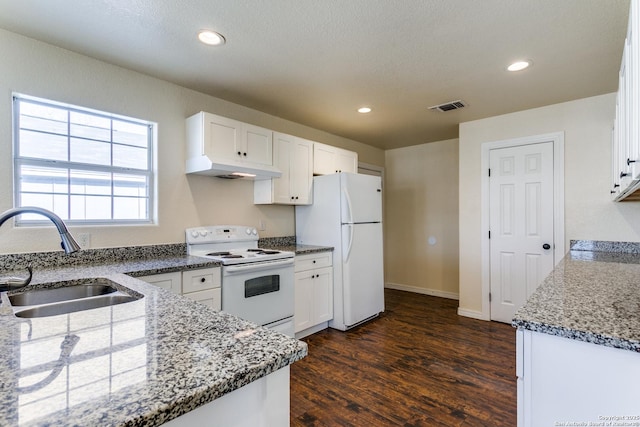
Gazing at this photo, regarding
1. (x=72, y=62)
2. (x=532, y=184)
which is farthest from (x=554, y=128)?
(x=72, y=62)

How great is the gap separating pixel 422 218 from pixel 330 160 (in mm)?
2039

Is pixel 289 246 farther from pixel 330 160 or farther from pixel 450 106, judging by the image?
pixel 450 106

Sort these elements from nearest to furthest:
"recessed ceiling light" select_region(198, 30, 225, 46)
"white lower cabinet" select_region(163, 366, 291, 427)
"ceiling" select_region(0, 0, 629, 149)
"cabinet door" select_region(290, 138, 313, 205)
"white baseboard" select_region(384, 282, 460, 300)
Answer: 1. "white lower cabinet" select_region(163, 366, 291, 427)
2. "ceiling" select_region(0, 0, 629, 149)
3. "recessed ceiling light" select_region(198, 30, 225, 46)
4. "cabinet door" select_region(290, 138, 313, 205)
5. "white baseboard" select_region(384, 282, 460, 300)

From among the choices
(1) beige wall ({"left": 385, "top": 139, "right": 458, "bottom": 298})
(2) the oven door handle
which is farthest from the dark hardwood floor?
(1) beige wall ({"left": 385, "top": 139, "right": 458, "bottom": 298})

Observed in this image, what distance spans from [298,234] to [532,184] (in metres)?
2.64

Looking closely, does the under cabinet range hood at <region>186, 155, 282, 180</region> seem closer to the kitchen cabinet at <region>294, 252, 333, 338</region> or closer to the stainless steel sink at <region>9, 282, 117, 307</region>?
the kitchen cabinet at <region>294, 252, 333, 338</region>

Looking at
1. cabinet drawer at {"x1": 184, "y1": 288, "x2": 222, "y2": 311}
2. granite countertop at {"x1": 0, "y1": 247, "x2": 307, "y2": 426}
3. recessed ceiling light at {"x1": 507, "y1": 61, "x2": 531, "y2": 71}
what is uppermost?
recessed ceiling light at {"x1": 507, "y1": 61, "x2": 531, "y2": 71}

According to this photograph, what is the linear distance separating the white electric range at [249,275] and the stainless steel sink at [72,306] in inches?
40.9

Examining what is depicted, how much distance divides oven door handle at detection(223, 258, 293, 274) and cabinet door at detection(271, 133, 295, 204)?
0.73m

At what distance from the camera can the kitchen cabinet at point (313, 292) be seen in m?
3.21

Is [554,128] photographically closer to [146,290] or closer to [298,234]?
[298,234]

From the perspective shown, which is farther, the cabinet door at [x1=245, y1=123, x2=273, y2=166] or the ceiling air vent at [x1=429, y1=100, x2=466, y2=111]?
the ceiling air vent at [x1=429, y1=100, x2=466, y2=111]

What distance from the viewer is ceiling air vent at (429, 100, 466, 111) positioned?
3.28 meters

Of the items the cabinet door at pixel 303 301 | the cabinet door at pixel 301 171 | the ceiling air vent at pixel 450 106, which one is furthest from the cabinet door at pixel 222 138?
the ceiling air vent at pixel 450 106
